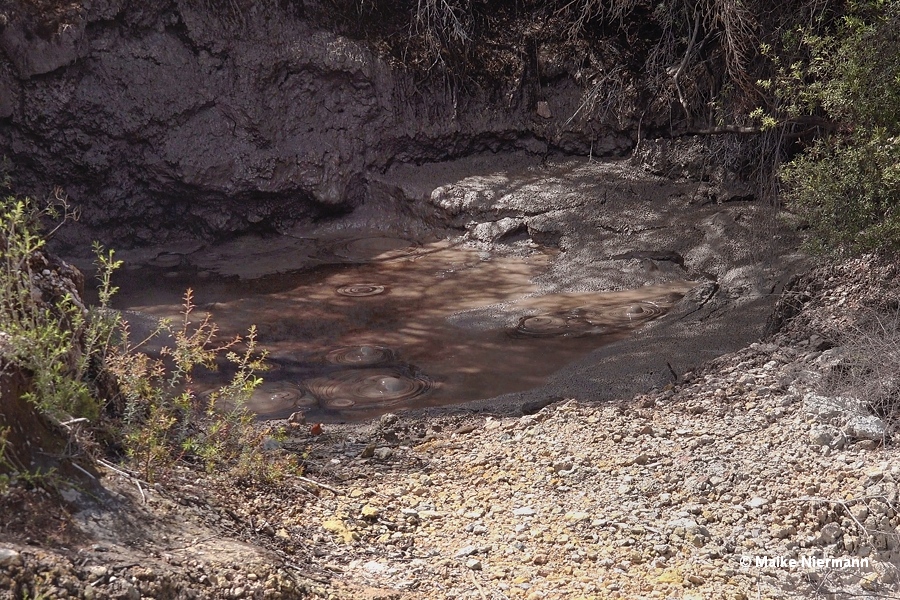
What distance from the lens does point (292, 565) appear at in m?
2.84

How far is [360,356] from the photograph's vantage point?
6039mm

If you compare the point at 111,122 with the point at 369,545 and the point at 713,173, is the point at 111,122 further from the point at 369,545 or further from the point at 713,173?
the point at 369,545

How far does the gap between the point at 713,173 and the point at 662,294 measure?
70.5 inches

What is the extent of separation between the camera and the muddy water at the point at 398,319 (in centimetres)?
547

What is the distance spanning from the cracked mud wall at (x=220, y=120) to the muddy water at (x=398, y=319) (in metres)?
0.94

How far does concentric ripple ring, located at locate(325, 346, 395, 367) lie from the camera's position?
594cm

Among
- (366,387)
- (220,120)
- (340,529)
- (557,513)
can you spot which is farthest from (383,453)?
(220,120)

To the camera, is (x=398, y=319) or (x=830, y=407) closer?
(x=830, y=407)

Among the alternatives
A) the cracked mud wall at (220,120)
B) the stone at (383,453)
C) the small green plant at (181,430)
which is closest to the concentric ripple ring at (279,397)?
the stone at (383,453)

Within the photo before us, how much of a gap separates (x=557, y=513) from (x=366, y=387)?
2411 mm

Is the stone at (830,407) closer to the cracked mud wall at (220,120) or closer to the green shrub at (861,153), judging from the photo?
the green shrub at (861,153)

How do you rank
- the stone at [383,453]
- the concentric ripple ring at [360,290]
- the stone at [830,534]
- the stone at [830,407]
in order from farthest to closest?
the concentric ripple ring at [360,290] → the stone at [383,453] → the stone at [830,407] → the stone at [830,534]

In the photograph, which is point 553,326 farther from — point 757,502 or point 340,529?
point 340,529

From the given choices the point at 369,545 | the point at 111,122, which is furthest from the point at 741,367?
the point at 111,122
